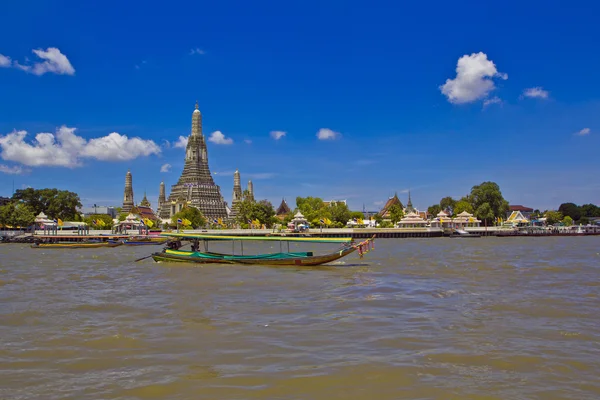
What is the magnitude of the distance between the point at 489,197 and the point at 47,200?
74.8 m

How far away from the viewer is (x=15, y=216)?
71125 mm

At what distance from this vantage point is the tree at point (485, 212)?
3610 inches

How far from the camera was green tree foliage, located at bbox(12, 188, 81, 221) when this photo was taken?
76812 mm

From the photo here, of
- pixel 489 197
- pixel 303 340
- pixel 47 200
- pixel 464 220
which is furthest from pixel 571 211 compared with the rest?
pixel 303 340

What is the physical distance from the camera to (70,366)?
318 inches

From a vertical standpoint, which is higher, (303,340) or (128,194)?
(128,194)

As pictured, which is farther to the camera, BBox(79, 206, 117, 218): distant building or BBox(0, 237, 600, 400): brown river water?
BBox(79, 206, 117, 218): distant building

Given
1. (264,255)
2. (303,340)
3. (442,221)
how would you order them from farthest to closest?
1. (442,221)
2. (264,255)
3. (303,340)

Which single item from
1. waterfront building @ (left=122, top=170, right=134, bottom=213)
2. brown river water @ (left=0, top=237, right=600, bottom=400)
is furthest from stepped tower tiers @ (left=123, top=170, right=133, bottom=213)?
brown river water @ (left=0, top=237, right=600, bottom=400)

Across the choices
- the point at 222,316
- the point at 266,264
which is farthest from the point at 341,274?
the point at 222,316

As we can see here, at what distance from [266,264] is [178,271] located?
4104mm

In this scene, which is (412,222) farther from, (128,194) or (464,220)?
(128,194)

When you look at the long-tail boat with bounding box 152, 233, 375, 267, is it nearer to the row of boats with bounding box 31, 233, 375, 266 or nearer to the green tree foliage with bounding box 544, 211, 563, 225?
the row of boats with bounding box 31, 233, 375, 266

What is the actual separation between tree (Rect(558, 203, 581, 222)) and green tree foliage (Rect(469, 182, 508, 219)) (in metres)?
41.2
